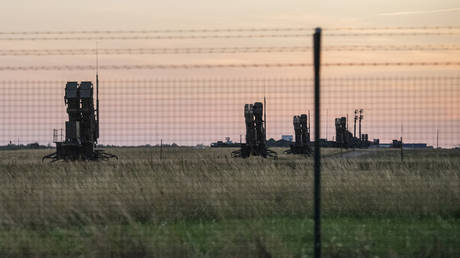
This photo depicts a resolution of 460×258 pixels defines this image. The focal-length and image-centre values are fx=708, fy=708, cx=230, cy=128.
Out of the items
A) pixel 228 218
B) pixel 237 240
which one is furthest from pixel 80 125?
pixel 237 240

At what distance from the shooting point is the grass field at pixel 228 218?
8.82 meters

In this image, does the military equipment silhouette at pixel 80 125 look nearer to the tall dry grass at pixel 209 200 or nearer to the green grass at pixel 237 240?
the tall dry grass at pixel 209 200

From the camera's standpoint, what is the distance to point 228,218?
1145cm

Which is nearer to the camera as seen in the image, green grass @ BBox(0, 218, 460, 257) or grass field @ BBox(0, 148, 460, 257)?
green grass @ BBox(0, 218, 460, 257)

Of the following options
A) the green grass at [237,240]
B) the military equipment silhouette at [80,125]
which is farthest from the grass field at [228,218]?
the military equipment silhouette at [80,125]

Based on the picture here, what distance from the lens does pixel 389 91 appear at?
9508mm

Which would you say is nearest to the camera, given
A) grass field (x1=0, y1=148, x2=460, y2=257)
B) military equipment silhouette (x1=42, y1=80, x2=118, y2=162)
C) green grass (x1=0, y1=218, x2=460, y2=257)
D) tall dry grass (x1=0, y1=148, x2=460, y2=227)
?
green grass (x1=0, y1=218, x2=460, y2=257)

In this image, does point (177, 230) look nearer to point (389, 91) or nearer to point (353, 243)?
point (353, 243)

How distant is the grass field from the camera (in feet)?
28.9

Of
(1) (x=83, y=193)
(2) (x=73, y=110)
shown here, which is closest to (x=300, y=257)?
(1) (x=83, y=193)

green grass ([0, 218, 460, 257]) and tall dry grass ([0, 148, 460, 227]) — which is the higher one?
tall dry grass ([0, 148, 460, 227])

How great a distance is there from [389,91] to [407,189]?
4.97m

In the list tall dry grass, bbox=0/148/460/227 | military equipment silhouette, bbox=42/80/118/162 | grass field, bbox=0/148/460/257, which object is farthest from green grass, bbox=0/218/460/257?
military equipment silhouette, bbox=42/80/118/162

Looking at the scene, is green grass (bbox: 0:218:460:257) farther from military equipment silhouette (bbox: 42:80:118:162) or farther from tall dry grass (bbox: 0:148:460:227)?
military equipment silhouette (bbox: 42:80:118:162)
